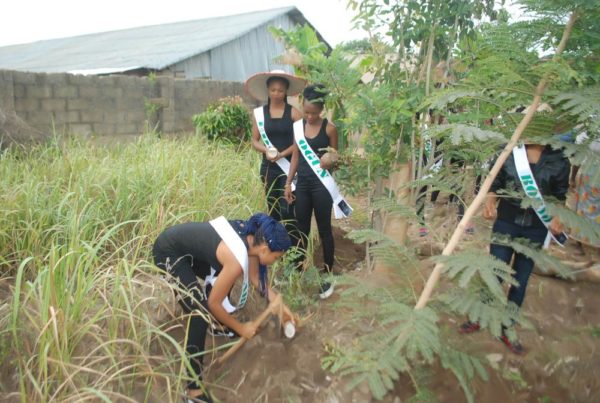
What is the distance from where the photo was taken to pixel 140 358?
205 cm

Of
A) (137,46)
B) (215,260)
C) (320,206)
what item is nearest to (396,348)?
(215,260)

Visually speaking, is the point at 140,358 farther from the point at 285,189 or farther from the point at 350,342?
the point at 285,189

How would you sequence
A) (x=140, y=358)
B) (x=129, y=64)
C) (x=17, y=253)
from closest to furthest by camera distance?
(x=140, y=358)
(x=17, y=253)
(x=129, y=64)

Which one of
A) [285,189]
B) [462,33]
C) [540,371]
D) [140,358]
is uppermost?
[462,33]

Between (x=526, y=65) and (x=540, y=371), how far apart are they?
190 centimetres

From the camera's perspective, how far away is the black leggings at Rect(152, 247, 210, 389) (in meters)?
2.21

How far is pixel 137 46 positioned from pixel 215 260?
1428 cm

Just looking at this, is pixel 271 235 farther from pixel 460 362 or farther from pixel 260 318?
pixel 460 362

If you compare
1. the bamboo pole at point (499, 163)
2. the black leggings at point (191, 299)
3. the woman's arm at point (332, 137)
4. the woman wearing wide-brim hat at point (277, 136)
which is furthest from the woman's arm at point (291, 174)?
the bamboo pole at point (499, 163)

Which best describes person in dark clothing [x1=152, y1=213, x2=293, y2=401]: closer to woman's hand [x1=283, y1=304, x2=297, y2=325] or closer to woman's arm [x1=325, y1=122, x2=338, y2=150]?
woman's hand [x1=283, y1=304, x2=297, y2=325]

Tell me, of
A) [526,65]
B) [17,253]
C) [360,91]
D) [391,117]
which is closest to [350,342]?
[391,117]

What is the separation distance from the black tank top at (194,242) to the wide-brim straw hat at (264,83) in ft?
5.50

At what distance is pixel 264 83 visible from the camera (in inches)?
154

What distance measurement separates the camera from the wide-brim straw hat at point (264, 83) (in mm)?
3572
